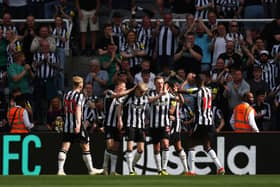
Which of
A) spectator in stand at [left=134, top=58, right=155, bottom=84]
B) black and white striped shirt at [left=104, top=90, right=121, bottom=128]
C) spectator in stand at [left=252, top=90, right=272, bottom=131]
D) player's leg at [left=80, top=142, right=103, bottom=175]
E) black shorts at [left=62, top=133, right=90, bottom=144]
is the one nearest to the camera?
black shorts at [left=62, top=133, right=90, bottom=144]

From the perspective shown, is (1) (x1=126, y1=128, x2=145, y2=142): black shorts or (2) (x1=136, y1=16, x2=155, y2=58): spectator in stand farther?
(2) (x1=136, y1=16, x2=155, y2=58): spectator in stand

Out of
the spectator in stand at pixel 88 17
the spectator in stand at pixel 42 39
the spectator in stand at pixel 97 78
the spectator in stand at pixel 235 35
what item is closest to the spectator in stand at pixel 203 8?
the spectator in stand at pixel 235 35

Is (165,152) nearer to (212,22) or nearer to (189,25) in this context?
Result: (189,25)

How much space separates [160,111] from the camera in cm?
2447

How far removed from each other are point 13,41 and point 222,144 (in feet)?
17.7

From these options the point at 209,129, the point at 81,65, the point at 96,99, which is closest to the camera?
the point at 209,129

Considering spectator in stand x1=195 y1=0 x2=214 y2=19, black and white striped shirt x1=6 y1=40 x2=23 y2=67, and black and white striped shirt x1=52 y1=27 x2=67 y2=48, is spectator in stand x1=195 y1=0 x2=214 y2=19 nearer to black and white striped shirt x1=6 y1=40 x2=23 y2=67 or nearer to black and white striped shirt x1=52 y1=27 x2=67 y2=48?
black and white striped shirt x1=52 y1=27 x2=67 y2=48

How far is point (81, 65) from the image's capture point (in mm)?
28250

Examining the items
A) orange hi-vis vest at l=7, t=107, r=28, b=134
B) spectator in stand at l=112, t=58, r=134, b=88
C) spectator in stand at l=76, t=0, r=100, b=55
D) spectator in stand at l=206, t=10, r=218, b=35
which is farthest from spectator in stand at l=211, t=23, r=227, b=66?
orange hi-vis vest at l=7, t=107, r=28, b=134

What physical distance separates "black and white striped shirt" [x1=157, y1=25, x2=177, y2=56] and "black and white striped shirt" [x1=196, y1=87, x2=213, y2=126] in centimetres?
334

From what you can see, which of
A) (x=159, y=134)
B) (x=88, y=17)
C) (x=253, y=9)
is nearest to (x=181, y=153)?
(x=159, y=134)

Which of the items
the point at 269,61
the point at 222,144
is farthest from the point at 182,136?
the point at 269,61

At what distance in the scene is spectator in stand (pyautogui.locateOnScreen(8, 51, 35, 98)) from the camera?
26.8 metres

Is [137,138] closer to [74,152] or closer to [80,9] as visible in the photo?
[74,152]
